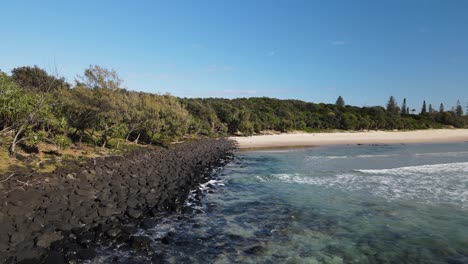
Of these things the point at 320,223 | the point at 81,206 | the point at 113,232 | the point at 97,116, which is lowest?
the point at 320,223

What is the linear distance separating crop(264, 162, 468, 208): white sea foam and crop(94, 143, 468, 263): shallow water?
0.06 m

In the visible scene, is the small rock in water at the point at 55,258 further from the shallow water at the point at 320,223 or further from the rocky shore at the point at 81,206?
the shallow water at the point at 320,223

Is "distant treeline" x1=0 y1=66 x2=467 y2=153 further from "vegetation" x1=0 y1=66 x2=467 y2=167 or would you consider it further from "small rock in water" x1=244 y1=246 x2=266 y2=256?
"small rock in water" x1=244 y1=246 x2=266 y2=256

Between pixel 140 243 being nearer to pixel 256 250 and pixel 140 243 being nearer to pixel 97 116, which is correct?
pixel 256 250

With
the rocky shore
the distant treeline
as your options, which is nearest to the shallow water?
the rocky shore

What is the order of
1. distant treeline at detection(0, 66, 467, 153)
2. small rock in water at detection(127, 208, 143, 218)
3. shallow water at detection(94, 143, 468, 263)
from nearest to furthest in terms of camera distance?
shallow water at detection(94, 143, 468, 263) → small rock in water at detection(127, 208, 143, 218) → distant treeline at detection(0, 66, 467, 153)

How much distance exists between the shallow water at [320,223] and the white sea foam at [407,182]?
0.06 metres

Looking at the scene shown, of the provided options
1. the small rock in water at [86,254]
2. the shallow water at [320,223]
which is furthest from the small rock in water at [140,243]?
the small rock in water at [86,254]

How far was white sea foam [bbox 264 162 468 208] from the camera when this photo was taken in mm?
18828

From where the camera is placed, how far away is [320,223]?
14.0 meters

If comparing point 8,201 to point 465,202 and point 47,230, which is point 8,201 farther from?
point 465,202

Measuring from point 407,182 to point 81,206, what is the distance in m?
20.3

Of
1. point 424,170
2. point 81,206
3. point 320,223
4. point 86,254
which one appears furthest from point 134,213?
point 424,170

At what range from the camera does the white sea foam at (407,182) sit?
741 inches
